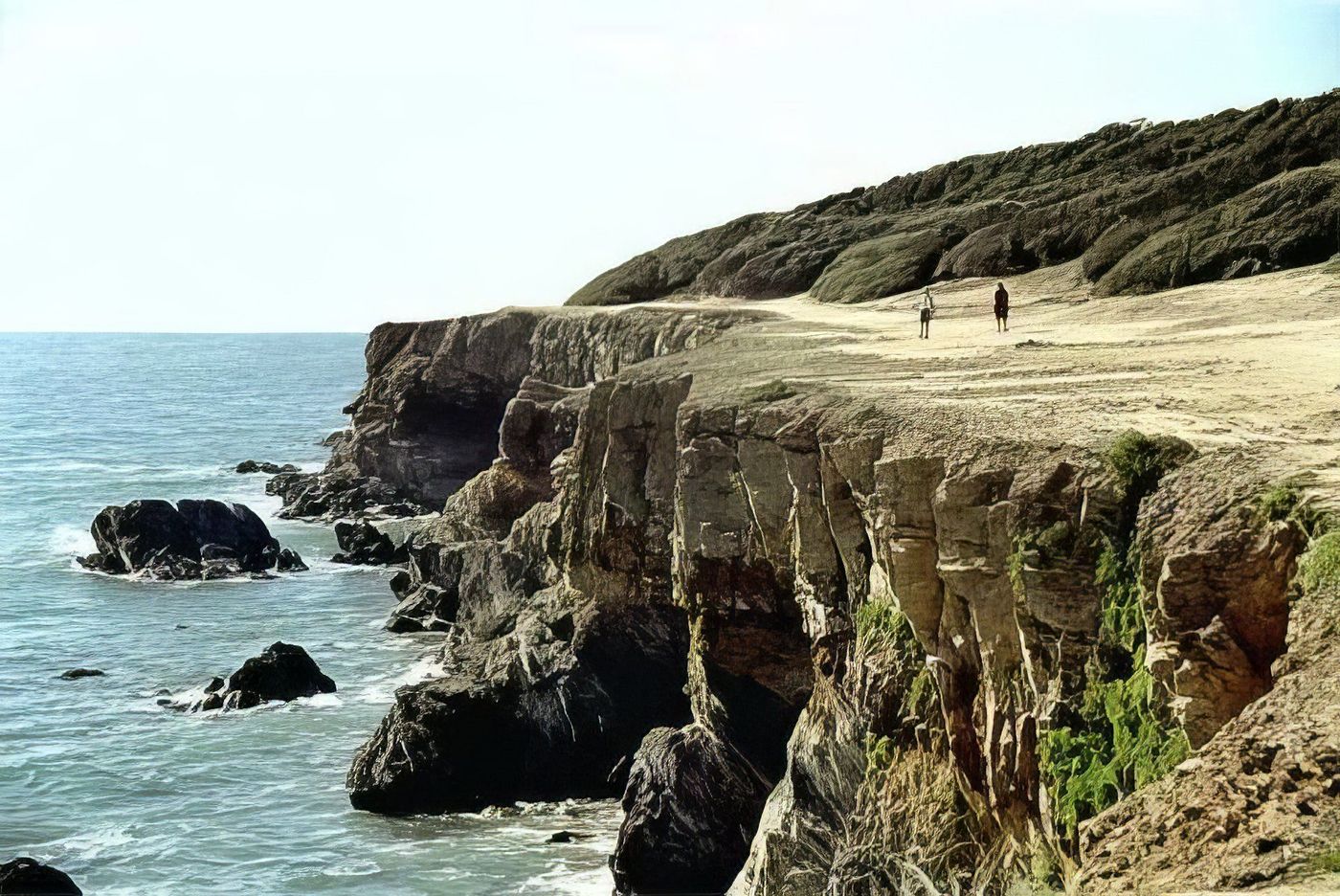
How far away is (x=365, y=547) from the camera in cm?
5400

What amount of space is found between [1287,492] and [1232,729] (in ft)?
8.82

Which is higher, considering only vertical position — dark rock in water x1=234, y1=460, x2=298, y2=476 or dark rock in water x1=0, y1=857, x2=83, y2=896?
dark rock in water x1=234, y1=460, x2=298, y2=476

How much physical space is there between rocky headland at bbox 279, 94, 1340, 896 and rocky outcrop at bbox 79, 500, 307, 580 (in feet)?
32.2

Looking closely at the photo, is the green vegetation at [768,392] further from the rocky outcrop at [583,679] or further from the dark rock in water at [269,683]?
the dark rock in water at [269,683]

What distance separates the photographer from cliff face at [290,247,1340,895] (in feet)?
40.0

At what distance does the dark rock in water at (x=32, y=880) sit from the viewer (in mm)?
23047

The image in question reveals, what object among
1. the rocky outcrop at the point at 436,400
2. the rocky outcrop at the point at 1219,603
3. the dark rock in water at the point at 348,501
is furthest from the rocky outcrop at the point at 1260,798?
the dark rock in water at the point at 348,501

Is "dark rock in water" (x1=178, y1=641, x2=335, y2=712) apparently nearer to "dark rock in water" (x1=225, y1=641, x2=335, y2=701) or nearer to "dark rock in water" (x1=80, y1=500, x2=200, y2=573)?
"dark rock in water" (x1=225, y1=641, x2=335, y2=701)

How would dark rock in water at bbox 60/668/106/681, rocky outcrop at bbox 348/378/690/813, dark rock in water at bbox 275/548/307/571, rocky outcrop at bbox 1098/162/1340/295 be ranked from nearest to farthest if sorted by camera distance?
1. rocky outcrop at bbox 348/378/690/813
2. rocky outcrop at bbox 1098/162/1340/295
3. dark rock in water at bbox 60/668/106/681
4. dark rock in water at bbox 275/548/307/571

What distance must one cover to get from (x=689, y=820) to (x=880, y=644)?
257 inches

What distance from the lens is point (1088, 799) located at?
1332 cm

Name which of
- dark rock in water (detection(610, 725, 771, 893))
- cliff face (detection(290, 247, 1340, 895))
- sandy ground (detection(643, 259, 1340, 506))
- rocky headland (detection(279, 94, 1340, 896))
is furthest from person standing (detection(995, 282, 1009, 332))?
dark rock in water (detection(610, 725, 771, 893))

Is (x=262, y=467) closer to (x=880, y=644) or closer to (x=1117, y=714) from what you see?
(x=880, y=644)

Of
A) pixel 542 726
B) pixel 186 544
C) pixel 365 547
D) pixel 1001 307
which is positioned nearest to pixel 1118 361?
pixel 1001 307
